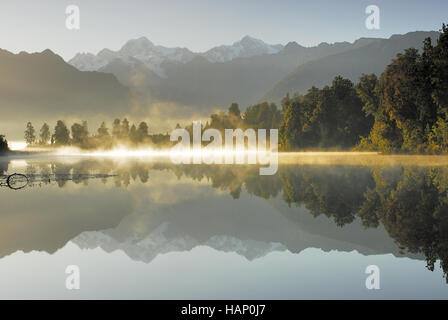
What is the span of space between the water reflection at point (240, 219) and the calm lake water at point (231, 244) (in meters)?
0.05

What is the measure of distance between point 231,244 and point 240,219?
16.6 ft

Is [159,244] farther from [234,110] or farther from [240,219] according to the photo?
[234,110]

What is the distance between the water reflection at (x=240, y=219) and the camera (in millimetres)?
13930

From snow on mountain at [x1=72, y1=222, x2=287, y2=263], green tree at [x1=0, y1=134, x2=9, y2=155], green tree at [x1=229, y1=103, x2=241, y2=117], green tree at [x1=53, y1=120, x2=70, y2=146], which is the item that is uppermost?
green tree at [x1=229, y1=103, x2=241, y2=117]

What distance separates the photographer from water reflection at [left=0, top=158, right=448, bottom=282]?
45.7 ft

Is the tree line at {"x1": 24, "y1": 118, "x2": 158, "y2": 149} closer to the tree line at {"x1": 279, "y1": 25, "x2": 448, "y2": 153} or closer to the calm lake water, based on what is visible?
the tree line at {"x1": 279, "y1": 25, "x2": 448, "y2": 153}

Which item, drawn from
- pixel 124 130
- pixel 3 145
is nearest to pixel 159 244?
pixel 3 145

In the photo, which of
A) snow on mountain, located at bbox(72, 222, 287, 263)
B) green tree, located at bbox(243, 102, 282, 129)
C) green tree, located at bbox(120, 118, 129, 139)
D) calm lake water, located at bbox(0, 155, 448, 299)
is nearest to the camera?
calm lake water, located at bbox(0, 155, 448, 299)

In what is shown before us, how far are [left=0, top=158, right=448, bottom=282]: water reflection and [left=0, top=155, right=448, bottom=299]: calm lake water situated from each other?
0.05 m

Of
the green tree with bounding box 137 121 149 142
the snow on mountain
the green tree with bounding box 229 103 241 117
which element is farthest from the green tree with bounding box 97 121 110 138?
the snow on mountain

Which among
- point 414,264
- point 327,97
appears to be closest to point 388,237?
point 414,264

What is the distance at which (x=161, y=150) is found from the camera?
19250cm

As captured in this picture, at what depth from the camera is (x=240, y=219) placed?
63.7 ft

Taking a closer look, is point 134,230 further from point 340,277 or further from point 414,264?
point 414,264
